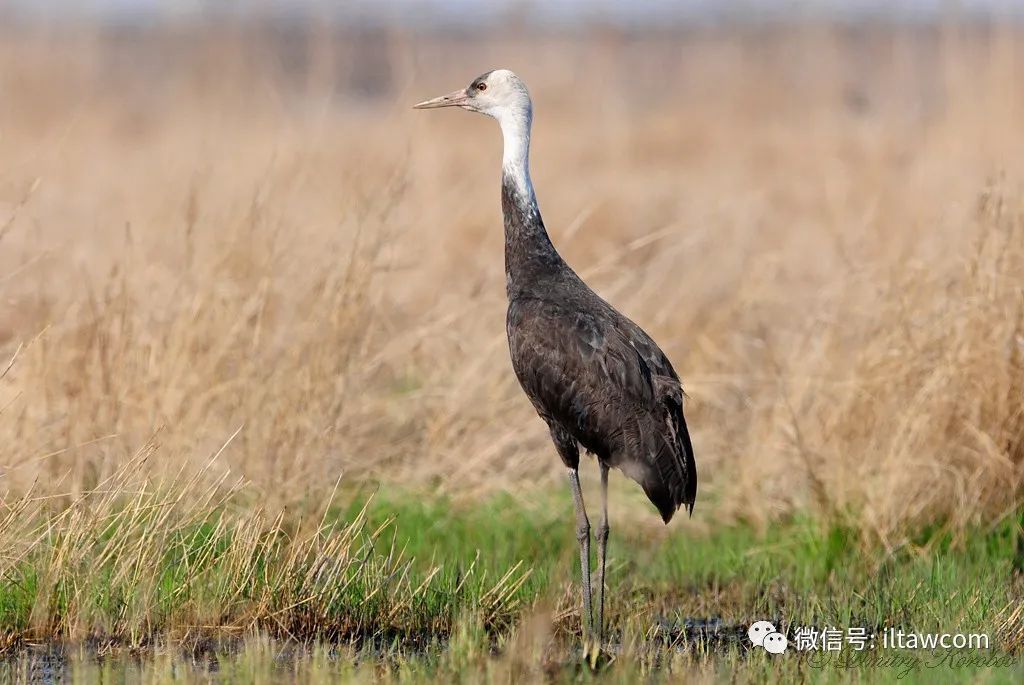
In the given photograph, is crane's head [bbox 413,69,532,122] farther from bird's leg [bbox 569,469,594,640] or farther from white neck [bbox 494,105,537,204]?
bird's leg [bbox 569,469,594,640]

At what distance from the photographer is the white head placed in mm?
6445

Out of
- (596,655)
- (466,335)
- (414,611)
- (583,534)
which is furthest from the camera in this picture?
(466,335)

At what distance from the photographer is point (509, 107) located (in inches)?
260

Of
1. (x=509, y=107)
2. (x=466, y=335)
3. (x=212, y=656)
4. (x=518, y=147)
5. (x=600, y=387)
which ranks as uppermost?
(x=509, y=107)

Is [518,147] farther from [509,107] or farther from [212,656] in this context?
[212,656]

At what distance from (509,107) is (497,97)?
0.09 metres

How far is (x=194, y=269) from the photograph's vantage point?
7594mm

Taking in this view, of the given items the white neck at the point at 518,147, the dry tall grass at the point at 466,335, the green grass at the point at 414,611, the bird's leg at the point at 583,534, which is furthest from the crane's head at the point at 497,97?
the green grass at the point at 414,611

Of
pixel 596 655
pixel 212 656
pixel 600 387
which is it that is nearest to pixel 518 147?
pixel 600 387

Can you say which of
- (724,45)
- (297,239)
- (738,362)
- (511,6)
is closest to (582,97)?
(511,6)

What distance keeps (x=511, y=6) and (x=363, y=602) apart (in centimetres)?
939

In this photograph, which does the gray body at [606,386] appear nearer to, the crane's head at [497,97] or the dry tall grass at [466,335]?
the crane's head at [497,97]

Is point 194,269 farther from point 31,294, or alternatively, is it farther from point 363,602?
point 363,602

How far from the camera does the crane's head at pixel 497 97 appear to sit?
21.6 ft
